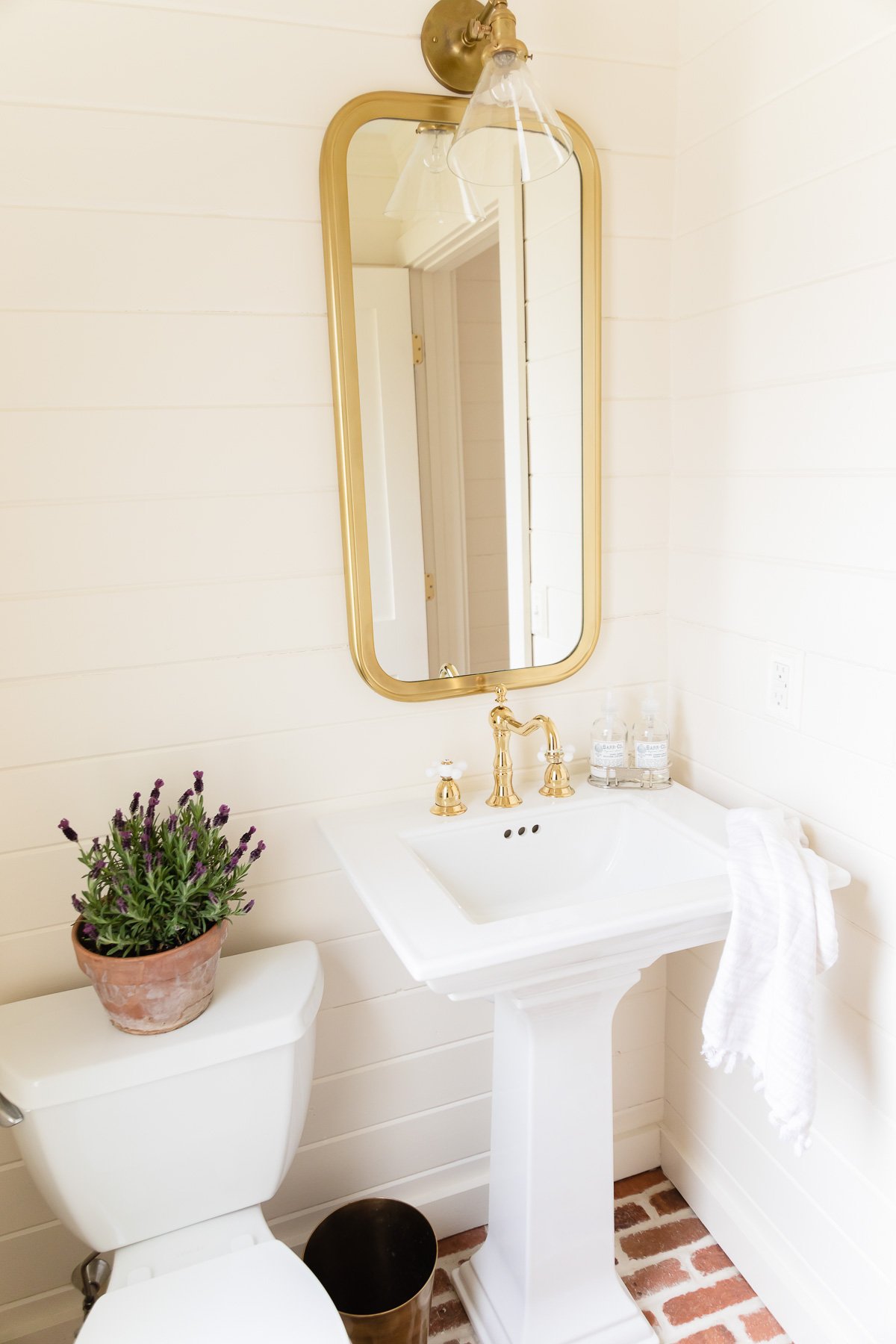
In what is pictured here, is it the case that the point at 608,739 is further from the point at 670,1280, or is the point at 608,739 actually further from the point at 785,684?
the point at 670,1280

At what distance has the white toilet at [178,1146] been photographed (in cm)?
110

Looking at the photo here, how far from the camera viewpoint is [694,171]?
144cm

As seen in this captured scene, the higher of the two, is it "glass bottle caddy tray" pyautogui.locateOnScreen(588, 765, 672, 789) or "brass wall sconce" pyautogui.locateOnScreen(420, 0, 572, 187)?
"brass wall sconce" pyautogui.locateOnScreen(420, 0, 572, 187)

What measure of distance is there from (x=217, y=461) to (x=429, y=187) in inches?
20.6

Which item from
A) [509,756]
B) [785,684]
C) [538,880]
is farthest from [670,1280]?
[785,684]

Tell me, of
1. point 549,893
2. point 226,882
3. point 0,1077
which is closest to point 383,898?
point 226,882

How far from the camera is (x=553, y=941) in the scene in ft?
3.51

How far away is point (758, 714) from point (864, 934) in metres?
0.36

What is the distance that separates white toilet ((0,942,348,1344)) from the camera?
43.3 inches

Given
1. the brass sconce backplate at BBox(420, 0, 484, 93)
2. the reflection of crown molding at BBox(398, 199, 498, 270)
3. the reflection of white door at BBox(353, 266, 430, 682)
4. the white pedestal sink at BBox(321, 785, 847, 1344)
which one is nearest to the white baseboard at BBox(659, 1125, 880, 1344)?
the white pedestal sink at BBox(321, 785, 847, 1344)

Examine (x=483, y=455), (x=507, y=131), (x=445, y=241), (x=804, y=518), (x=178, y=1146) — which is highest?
(x=507, y=131)

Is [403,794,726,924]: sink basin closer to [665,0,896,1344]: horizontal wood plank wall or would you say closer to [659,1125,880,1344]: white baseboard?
[665,0,896,1344]: horizontal wood plank wall

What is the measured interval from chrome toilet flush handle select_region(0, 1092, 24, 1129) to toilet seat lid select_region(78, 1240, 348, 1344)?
24 cm

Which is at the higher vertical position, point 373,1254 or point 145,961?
point 145,961
